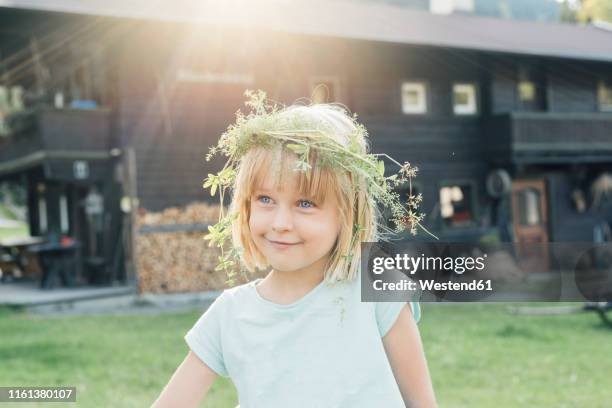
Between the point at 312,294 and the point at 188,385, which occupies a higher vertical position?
the point at 312,294

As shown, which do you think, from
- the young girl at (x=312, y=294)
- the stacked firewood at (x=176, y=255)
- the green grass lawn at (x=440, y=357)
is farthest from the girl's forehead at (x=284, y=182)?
the stacked firewood at (x=176, y=255)

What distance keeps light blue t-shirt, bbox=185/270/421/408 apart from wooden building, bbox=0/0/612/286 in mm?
10263

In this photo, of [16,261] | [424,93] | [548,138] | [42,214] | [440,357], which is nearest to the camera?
[440,357]

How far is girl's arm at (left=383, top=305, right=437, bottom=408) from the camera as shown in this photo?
1652mm

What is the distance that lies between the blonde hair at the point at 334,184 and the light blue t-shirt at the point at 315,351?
0.19 ft

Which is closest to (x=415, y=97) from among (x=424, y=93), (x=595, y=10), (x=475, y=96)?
(x=424, y=93)

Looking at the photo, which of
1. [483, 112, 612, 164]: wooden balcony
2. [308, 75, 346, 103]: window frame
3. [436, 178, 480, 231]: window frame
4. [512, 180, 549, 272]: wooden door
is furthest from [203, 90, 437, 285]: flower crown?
[512, 180, 549, 272]: wooden door

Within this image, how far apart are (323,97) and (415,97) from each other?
2.37 metres

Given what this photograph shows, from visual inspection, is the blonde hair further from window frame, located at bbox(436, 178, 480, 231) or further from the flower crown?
window frame, located at bbox(436, 178, 480, 231)

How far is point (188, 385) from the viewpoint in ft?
5.70

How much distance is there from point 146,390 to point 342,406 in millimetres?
4629

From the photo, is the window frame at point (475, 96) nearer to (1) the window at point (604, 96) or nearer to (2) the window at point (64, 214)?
(1) the window at point (604, 96)

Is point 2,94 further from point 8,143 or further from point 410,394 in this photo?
point 410,394

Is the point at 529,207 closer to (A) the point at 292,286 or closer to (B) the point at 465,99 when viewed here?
(B) the point at 465,99
